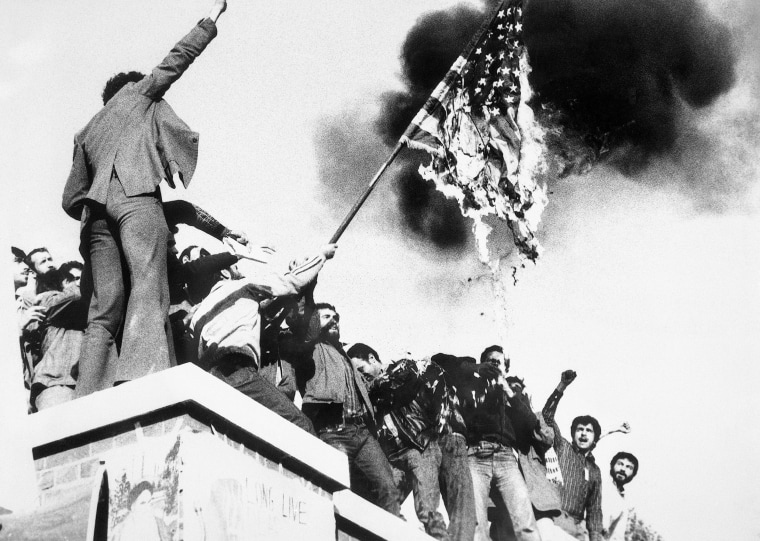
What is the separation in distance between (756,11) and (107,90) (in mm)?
6285

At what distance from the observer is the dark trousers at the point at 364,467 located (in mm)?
9547

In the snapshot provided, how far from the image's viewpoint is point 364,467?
9.61m

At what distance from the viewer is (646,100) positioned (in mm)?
13211

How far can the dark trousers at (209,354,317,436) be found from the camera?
8.48 m

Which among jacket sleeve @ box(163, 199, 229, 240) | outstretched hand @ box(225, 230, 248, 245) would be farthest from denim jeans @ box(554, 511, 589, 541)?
jacket sleeve @ box(163, 199, 229, 240)

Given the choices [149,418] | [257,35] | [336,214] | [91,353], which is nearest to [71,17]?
[257,35]

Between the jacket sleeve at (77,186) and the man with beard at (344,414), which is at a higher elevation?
the jacket sleeve at (77,186)

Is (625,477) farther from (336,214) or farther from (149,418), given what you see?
(149,418)

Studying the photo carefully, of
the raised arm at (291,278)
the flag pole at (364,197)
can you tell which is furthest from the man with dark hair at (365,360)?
the raised arm at (291,278)

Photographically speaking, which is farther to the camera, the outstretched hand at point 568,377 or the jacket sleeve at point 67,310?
the outstretched hand at point 568,377

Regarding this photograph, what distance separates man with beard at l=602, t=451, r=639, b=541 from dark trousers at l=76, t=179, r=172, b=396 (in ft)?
16.1

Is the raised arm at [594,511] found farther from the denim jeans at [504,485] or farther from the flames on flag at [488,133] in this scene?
the flames on flag at [488,133]

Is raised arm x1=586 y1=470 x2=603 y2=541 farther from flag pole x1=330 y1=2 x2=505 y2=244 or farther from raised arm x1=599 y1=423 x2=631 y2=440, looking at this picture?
flag pole x1=330 y1=2 x2=505 y2=244

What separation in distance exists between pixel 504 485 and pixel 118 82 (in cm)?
392
